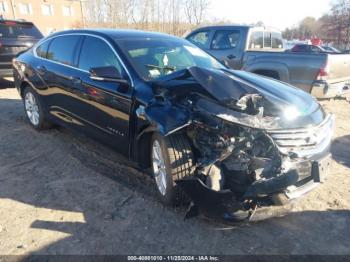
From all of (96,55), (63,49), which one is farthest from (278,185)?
(63,49)

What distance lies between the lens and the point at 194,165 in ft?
10.4

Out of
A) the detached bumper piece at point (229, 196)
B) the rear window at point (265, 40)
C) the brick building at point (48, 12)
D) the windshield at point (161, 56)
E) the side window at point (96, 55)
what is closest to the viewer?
the detached bumper piece at point (229, 196)

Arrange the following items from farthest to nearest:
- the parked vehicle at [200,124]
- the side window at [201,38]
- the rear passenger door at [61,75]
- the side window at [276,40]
Answer: the side window at [276,40]
the side window at [201,38]
the rear passenger door at [61,75]
the parked vehicle at [200,124]

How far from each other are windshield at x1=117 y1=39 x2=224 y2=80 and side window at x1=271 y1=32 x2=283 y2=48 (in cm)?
Answer: 504

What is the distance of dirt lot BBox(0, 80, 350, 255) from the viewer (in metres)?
2.88

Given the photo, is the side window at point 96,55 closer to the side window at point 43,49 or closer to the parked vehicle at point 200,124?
the parked vehicle at point 200,124

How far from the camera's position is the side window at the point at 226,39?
26.2ft

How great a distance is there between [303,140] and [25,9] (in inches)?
2126

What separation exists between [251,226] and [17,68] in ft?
16.9

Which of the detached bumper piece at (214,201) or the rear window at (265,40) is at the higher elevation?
the rear window at (265,40)

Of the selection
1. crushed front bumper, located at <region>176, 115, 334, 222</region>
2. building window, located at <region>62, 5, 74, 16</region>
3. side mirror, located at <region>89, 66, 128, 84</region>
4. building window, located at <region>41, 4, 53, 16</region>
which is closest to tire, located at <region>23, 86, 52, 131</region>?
side mirror, located at <region>89, 66, 128, 84</region>

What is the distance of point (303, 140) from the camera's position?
2977mm

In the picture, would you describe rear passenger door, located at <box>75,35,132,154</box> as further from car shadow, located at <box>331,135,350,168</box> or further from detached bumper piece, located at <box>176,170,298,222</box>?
car shadow, located at <box>331,135,350,168</box>

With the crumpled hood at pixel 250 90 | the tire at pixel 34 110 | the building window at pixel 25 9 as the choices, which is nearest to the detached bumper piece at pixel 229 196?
the crumpled hood at pixel 250 90
